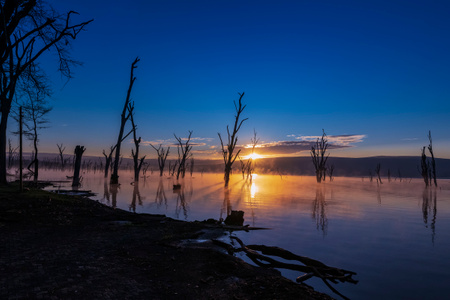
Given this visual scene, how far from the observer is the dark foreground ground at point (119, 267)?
11.8ft

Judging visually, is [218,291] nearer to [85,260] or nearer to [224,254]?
[224,254]

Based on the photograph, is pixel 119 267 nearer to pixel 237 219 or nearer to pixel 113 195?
pixel 237 219

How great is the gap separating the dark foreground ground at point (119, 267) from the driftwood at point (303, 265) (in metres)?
0.32

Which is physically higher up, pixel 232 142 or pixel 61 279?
pixel 232 142

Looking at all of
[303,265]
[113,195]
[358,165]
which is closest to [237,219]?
[303,265]

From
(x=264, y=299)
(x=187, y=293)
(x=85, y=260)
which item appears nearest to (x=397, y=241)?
(x=264, y=299)

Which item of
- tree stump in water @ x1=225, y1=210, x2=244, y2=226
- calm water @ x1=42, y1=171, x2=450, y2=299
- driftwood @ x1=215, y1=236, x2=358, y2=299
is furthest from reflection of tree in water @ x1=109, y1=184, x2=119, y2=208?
driftwood @ x1=215, y1=236, x2=358, y2=299

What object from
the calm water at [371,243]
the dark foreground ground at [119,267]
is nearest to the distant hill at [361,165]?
the calm water at [371,243]

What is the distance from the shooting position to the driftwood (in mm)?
4305

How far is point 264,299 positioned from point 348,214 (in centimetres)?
899

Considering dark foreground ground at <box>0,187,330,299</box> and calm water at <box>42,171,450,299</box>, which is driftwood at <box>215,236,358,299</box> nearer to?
calm water at <box>42,171,450,299</box>

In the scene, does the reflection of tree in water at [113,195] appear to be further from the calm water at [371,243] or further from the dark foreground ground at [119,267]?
the dark foreground ground at [119,267]

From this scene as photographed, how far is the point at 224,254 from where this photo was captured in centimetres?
529

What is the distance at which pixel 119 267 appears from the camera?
449 cm
